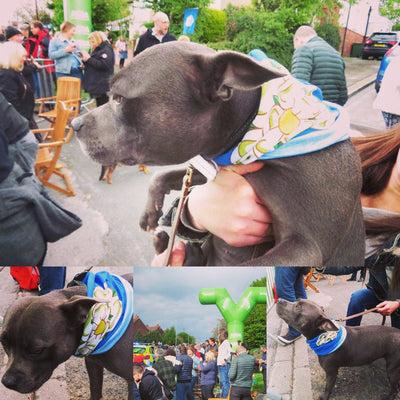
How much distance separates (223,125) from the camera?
3.49ft

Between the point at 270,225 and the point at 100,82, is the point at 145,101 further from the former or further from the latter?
the point at 270,225

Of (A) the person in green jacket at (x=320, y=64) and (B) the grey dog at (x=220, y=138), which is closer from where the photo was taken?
(B) the grey dog at (x=220, y=138)

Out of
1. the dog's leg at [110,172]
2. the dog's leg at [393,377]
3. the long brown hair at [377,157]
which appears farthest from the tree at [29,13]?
the dog's leg at [393,377]

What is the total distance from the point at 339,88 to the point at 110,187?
0.77 meters

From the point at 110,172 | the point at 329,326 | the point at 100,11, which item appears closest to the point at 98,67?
the point at 100,11

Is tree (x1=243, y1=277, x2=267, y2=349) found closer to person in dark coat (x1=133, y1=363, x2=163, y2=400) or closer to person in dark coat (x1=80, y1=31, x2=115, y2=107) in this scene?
person in dark coat (x1=133, y1=363, x2=163, y2=400)

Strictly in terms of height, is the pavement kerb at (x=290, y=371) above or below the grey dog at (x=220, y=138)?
below

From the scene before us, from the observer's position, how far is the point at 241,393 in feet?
5.17

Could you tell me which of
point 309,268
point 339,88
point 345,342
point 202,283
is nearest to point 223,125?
point 339,88

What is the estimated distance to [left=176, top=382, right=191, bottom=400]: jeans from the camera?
1.58 meters

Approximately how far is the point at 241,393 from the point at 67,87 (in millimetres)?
1266

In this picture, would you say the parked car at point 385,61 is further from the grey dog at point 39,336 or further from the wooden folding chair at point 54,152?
the grey dog at point 39,336

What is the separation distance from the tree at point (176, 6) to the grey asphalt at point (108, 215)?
47 cm

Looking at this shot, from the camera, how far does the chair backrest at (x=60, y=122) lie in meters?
1.26
